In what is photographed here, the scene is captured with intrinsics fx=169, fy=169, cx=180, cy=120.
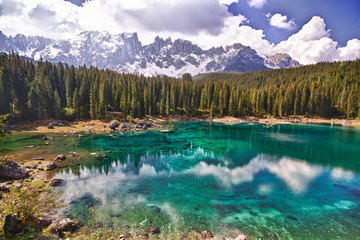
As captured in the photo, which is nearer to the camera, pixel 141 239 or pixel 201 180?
pixel 141 239

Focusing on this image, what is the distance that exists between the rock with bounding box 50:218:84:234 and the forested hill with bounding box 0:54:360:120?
223 feet

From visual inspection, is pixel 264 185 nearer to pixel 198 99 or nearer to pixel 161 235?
pixel 161 235

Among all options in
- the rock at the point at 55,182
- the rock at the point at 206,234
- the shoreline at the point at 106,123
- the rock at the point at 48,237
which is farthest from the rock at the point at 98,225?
the shoreline at the point at 106,123

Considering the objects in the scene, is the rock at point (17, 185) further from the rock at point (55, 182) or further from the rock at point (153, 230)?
the rock at point (153, 230)

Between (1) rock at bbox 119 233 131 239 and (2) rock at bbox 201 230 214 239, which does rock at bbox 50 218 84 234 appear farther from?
(2) rock at bbox 201 230 214 239

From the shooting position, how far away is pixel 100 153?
116 feet

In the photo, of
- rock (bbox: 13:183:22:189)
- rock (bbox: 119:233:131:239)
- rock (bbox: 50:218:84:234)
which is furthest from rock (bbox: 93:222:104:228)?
rock (bbox: 13:183:22:189)

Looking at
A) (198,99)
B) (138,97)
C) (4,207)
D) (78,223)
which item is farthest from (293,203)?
(198,99)

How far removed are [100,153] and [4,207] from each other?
2111 cm

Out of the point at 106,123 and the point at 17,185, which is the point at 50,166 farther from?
the point at 106,123

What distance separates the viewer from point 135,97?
81.9m

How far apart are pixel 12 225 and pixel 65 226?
10.6 feet

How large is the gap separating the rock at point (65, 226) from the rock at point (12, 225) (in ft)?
6.64

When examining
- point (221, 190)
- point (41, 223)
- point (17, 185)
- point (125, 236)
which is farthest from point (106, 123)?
point (125, 236)
